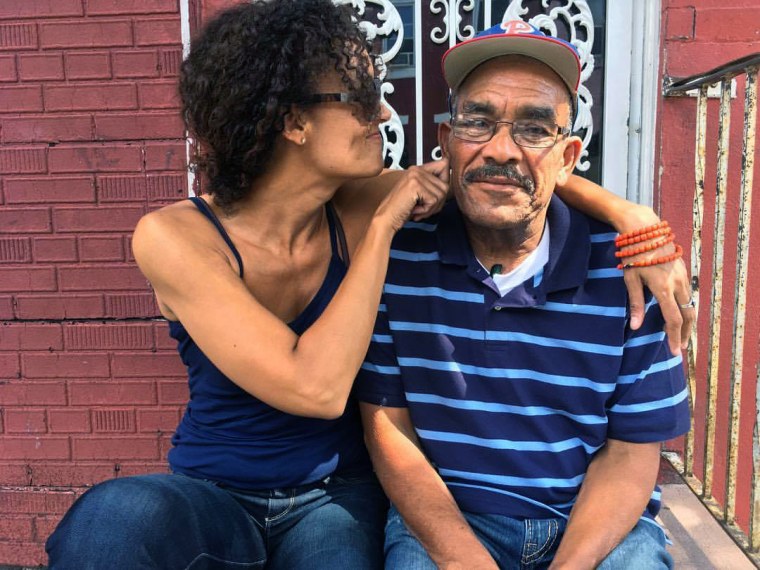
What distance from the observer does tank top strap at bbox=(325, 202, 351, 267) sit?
2.03 m

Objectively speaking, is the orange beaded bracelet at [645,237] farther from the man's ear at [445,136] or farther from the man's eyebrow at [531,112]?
the man's ear at [445,136]

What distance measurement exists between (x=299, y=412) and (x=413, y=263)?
0.54 meters

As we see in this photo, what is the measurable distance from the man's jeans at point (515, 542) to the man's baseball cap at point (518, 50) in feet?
3.94

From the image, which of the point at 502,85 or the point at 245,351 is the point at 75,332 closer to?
the point at 245,351

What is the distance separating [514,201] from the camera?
1.77 metres

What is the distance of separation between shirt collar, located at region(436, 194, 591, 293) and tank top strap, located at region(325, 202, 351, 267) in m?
0.29

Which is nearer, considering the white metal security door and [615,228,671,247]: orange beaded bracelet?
[615,228,671,247]: orange beaded bracelet

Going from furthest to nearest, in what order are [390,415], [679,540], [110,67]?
[110,67] → [679,540] → [390,415]

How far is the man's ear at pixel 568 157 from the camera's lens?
6.22 ft

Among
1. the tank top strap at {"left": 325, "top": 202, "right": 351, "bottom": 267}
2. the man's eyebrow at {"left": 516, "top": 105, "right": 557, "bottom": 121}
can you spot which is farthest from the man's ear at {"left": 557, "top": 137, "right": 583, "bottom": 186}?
the tank top strap at {"left": 325, "top": 202, "right": 351, "bottom": 267}

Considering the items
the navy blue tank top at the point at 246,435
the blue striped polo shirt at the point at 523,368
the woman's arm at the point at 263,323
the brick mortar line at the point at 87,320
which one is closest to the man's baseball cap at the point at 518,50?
the blue striped polo shirt at the point at 523,368

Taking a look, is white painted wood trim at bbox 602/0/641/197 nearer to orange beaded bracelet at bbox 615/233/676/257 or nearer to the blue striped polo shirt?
the blue striped polo shirt

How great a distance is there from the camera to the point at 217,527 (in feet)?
5.58

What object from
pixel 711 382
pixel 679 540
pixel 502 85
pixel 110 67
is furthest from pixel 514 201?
pixel 110 67
